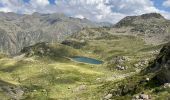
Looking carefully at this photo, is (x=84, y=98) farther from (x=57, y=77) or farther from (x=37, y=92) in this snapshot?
Answer: (x=57, y=77)

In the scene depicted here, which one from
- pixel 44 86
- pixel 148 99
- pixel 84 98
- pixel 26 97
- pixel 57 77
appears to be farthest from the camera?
pixel 57 77

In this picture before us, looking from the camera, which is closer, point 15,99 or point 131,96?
point 131,96

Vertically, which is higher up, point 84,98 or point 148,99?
point 148,99

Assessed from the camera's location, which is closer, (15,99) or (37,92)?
(15,99)

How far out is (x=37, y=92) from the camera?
6102 inches

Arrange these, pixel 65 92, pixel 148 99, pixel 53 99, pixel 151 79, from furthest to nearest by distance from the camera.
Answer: pixel 65 92, pixel 53 99, pixel 151 79, pixel 148 99

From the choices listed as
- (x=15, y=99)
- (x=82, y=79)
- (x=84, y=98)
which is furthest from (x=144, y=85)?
(x=82, y=79)

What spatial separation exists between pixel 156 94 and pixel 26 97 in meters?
76.2

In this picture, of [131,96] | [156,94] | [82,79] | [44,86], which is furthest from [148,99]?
[82,79]

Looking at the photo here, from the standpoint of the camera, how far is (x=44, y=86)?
17362 centimetres

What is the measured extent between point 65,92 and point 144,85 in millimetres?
68861

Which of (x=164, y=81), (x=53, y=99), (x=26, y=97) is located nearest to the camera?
(x=164, y=81)

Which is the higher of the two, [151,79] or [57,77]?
[151,79]

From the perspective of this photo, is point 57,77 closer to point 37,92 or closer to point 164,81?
point 37,92
